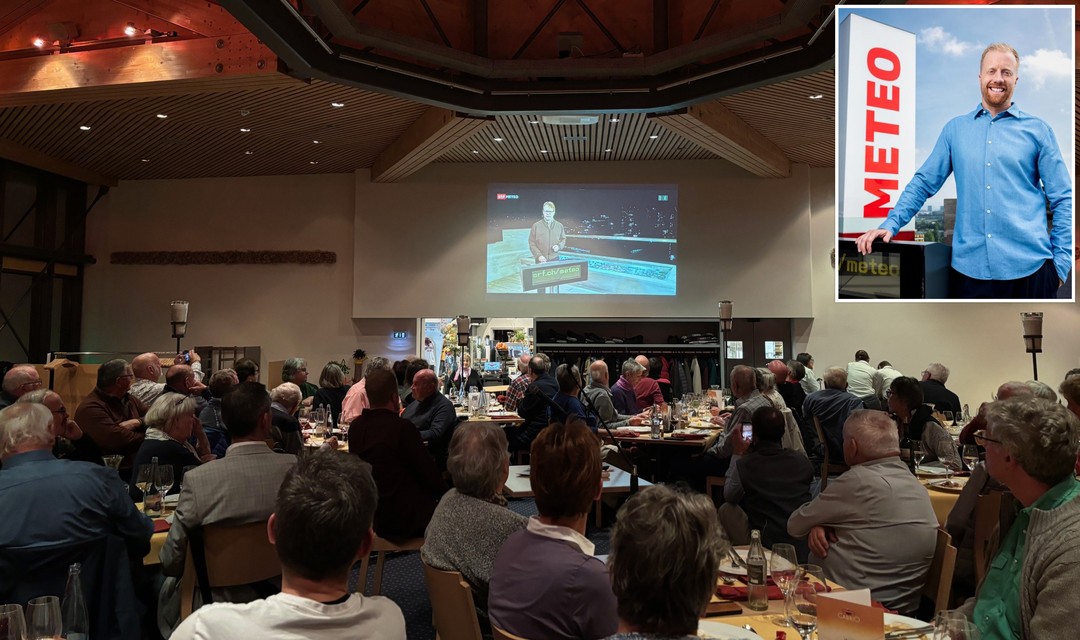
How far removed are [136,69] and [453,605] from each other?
759cm

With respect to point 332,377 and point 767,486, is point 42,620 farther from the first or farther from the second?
point 332,377

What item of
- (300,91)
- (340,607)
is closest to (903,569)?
(340,607)

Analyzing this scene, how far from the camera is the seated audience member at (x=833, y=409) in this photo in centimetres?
719

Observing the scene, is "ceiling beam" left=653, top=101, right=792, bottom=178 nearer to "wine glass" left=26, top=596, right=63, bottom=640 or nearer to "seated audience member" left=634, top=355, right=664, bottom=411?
"seated audience member" left=634, top=355, right=664, bottom=411

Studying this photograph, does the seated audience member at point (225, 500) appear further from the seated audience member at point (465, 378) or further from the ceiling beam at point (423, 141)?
the seated audience member at point (465, 378)

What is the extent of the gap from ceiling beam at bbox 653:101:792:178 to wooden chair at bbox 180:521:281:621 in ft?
24.3

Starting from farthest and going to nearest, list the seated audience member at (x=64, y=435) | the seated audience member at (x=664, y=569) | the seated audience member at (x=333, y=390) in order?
the seated audience member at (x=333, y=390) < the seated audience member at (x=64, y=435) < the seated audience member at (x=664, y=569)

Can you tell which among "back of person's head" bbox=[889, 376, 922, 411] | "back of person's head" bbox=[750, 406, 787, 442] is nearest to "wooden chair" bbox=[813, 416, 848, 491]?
"back of person's head" bbox=[889, 376, 922, 411]

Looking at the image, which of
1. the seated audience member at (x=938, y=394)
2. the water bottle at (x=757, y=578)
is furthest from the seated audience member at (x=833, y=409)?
the water bottle at (x=757, y=578)

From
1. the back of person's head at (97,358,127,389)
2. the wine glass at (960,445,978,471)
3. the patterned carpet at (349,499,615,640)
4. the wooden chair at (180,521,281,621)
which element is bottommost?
the patterned carpet at (349,499,615,640)

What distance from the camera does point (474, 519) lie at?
260 cm

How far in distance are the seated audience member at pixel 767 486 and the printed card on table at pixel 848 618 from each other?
1.96m

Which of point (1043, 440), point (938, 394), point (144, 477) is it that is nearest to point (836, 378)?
point (938, 394)

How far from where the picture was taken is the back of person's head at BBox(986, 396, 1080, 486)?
79.2 inches
